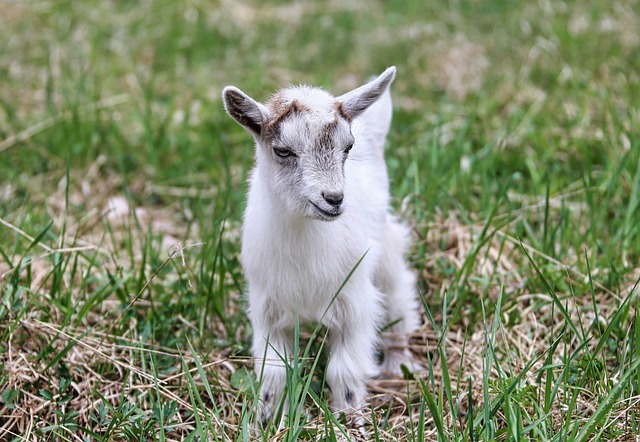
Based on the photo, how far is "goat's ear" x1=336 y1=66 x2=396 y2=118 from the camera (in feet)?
12.2

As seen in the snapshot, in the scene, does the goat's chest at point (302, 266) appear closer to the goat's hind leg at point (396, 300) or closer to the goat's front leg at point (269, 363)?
the goat's front leg at point (269, 363)

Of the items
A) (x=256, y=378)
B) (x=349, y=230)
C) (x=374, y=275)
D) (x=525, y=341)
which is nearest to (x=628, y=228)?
(x=525, y=341)

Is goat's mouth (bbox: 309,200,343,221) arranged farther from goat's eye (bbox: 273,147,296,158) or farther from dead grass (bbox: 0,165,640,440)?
dead grass (bbox: 0,165,640,440)

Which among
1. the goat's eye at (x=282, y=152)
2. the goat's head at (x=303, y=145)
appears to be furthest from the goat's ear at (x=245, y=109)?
the goat's eye at (x=282, y=152)

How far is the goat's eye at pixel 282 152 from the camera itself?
3527mm

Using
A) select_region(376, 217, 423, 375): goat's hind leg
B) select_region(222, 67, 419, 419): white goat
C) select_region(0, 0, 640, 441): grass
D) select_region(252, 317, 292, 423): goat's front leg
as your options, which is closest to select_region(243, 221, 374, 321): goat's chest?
select_region(222, 67, 419, 419): white goat

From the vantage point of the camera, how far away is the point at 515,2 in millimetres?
9312

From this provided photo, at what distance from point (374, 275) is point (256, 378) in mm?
959

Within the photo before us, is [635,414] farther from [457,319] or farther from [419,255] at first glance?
[419,255]

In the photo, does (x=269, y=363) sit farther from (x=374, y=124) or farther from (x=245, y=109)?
(x=374, y=124)

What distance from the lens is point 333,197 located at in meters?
3.39

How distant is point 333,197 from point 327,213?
0.24ft

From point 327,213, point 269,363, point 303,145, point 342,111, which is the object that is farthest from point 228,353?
point 342,111

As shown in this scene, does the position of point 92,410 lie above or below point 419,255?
below
